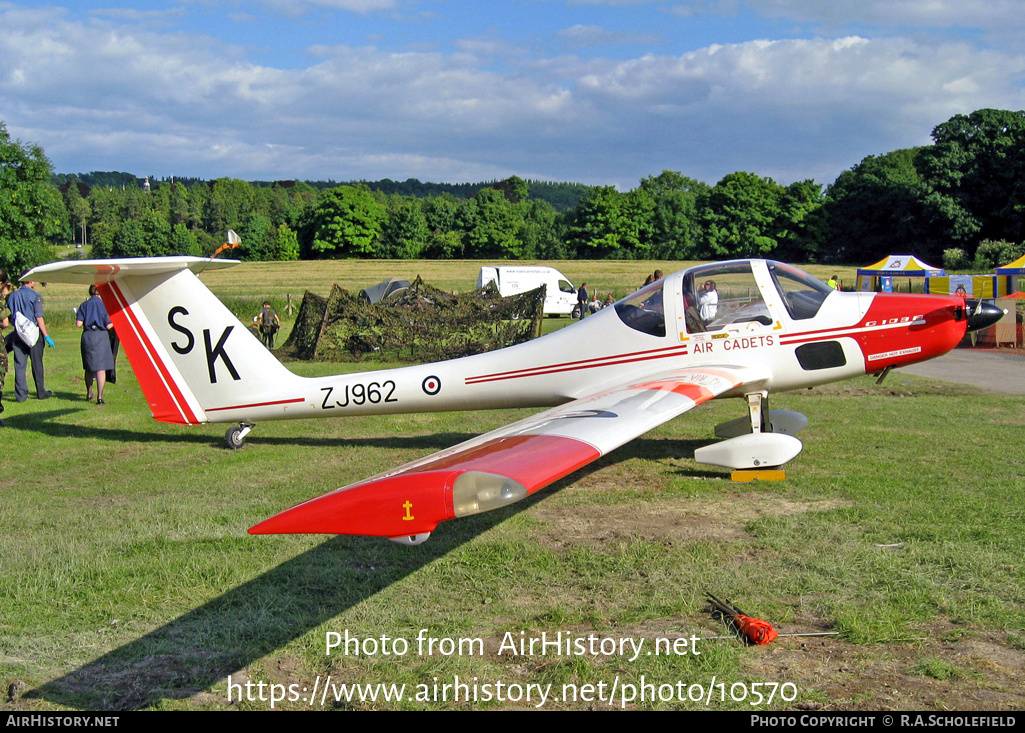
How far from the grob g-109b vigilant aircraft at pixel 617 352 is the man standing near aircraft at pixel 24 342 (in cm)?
478

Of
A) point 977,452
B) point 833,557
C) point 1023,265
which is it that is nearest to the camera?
point 833,557

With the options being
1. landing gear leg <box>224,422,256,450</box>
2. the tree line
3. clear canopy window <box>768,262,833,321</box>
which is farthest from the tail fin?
the tree line

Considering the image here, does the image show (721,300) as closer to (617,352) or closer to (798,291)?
(798,291)

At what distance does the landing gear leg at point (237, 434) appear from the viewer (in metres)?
9.27

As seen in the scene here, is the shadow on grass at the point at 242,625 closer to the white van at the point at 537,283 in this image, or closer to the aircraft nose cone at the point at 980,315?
the aircraft nose cone at the point at 980,315

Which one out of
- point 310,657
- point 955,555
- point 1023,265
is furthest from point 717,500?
point 1023,265

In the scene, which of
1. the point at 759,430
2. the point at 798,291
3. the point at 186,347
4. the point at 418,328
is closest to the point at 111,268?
the point at 186,347

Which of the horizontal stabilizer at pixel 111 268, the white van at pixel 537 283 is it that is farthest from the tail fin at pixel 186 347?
the white van at pixel 537 283

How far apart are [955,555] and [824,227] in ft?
263

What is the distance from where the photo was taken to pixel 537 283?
114ft

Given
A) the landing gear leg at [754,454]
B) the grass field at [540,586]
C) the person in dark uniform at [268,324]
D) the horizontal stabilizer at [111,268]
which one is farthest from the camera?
the person in dark uniform at [268,324]

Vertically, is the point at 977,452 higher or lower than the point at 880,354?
lower
